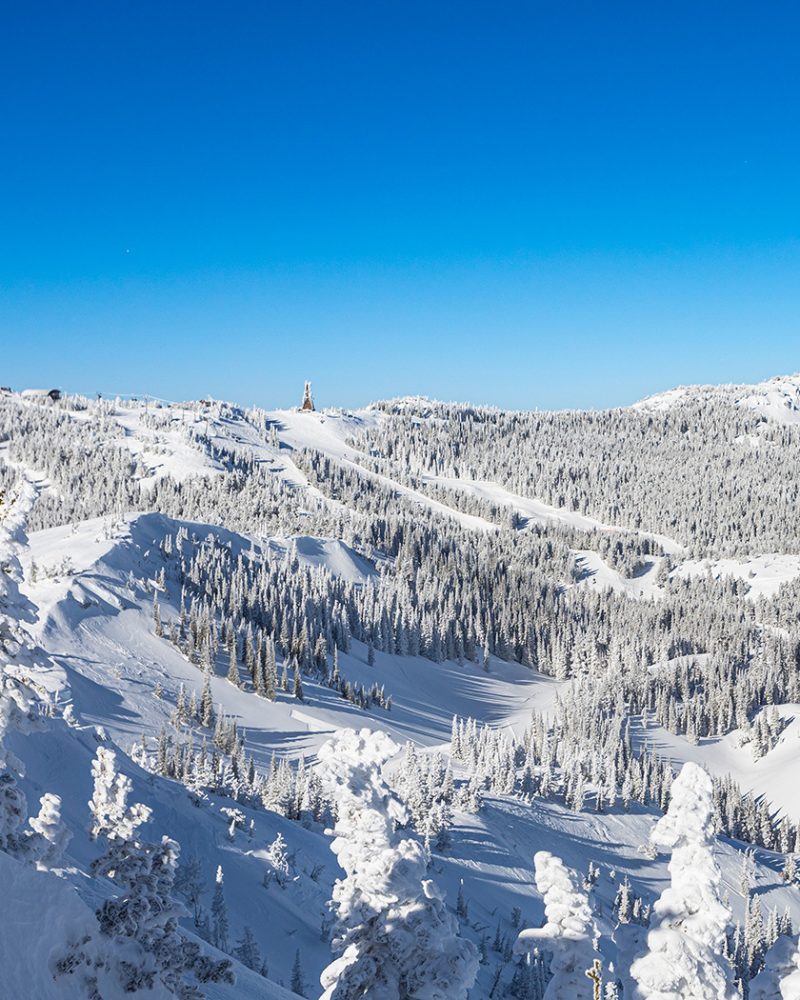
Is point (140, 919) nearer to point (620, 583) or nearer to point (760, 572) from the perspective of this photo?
point (620, 583)

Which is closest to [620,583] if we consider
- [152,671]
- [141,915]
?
[152,671]

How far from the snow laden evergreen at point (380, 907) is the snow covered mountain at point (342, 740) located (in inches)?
3.3

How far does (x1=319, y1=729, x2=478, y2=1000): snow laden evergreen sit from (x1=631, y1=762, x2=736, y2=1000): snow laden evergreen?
4220 millimetres

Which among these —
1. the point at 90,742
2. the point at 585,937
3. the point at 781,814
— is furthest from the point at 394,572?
the point at 585,937

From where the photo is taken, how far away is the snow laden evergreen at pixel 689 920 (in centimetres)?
1498

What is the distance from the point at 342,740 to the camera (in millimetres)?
14906

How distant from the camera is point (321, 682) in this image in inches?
3442

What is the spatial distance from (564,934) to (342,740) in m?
9.07

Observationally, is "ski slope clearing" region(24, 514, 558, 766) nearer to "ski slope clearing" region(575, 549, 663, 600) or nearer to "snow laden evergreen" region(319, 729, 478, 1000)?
"snow laden evergreen" region(319, 729, 478, 1000)

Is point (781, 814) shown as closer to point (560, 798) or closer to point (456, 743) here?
point (560, 798)

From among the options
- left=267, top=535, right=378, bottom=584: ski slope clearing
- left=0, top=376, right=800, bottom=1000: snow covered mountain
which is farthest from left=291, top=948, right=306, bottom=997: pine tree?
left=267, top=535, right=378, bottom=584: ski slope clearing

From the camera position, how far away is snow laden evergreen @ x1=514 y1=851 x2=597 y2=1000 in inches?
714

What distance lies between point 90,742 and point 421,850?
29.2m

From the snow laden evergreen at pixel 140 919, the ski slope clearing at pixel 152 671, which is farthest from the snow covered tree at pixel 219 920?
the ski slope clearing at pixel 152 671
